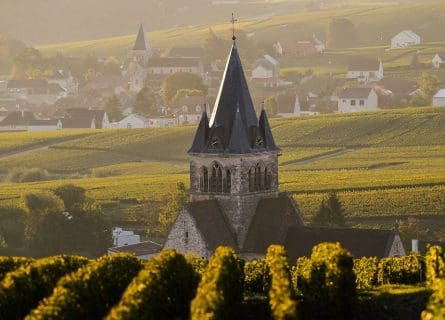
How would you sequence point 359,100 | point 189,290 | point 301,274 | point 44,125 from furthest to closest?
point 44,125 < point 359,100 < point 301,274 < point 189,290

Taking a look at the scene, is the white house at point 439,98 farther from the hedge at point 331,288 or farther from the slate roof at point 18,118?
the hedge at point 331,288

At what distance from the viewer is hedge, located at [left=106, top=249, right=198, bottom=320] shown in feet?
124

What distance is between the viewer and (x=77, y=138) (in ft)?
471

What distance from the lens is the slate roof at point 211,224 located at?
204 ft

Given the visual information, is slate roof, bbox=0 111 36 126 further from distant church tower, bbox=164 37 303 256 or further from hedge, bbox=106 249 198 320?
hedge, bbox=106 249 198 320

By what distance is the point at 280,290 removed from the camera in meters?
38.7

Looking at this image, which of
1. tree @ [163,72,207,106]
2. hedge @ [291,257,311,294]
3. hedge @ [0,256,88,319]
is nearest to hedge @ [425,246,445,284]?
hedge @ [291,257,311,294]

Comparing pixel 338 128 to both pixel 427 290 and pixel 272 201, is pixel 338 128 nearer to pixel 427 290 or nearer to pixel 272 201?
pixel 272 201

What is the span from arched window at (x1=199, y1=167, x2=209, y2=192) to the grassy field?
22405 millimetres

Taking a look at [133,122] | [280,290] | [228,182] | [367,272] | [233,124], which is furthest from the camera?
[133,122]

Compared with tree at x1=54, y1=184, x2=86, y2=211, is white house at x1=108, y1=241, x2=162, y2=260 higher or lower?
lower

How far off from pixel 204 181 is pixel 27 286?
2258cm

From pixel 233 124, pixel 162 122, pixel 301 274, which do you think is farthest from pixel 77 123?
pixel 301 274

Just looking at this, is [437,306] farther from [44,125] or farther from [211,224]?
[44,125]
